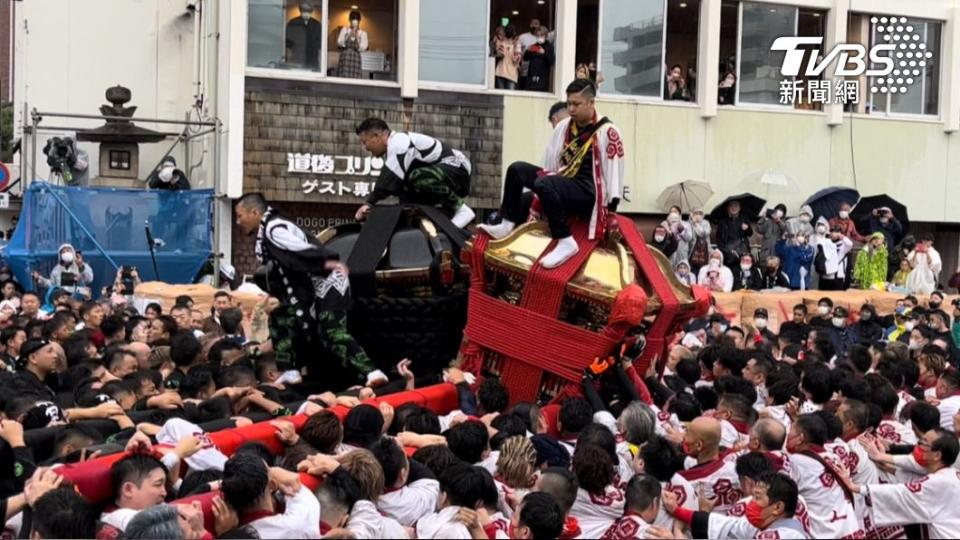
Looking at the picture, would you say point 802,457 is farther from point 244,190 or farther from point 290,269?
point 244,190

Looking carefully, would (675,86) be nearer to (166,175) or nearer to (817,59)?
(817,59)

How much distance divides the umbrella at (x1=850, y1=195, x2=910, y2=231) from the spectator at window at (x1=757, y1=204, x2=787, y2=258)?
1.89 meters

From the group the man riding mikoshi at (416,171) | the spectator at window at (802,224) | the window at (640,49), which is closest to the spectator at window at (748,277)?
the spectator at window at (802,224)

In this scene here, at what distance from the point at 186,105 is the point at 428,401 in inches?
562

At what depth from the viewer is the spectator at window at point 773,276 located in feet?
59.1

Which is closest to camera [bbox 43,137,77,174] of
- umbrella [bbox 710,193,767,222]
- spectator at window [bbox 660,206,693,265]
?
spectator at window [bbox 660,206,693,265]

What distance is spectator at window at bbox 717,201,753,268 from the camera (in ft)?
62.7

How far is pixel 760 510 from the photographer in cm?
507

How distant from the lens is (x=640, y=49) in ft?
68.0

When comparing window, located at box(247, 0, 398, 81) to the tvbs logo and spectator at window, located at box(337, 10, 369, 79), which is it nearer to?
spectator at window, located at box(337, 10, 369, 79)

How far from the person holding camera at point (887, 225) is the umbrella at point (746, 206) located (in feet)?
6.18

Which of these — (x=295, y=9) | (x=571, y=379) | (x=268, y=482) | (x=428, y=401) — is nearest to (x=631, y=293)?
(x=571, y=379)

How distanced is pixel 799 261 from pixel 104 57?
1143 cm

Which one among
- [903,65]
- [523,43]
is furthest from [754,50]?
[523,43]
